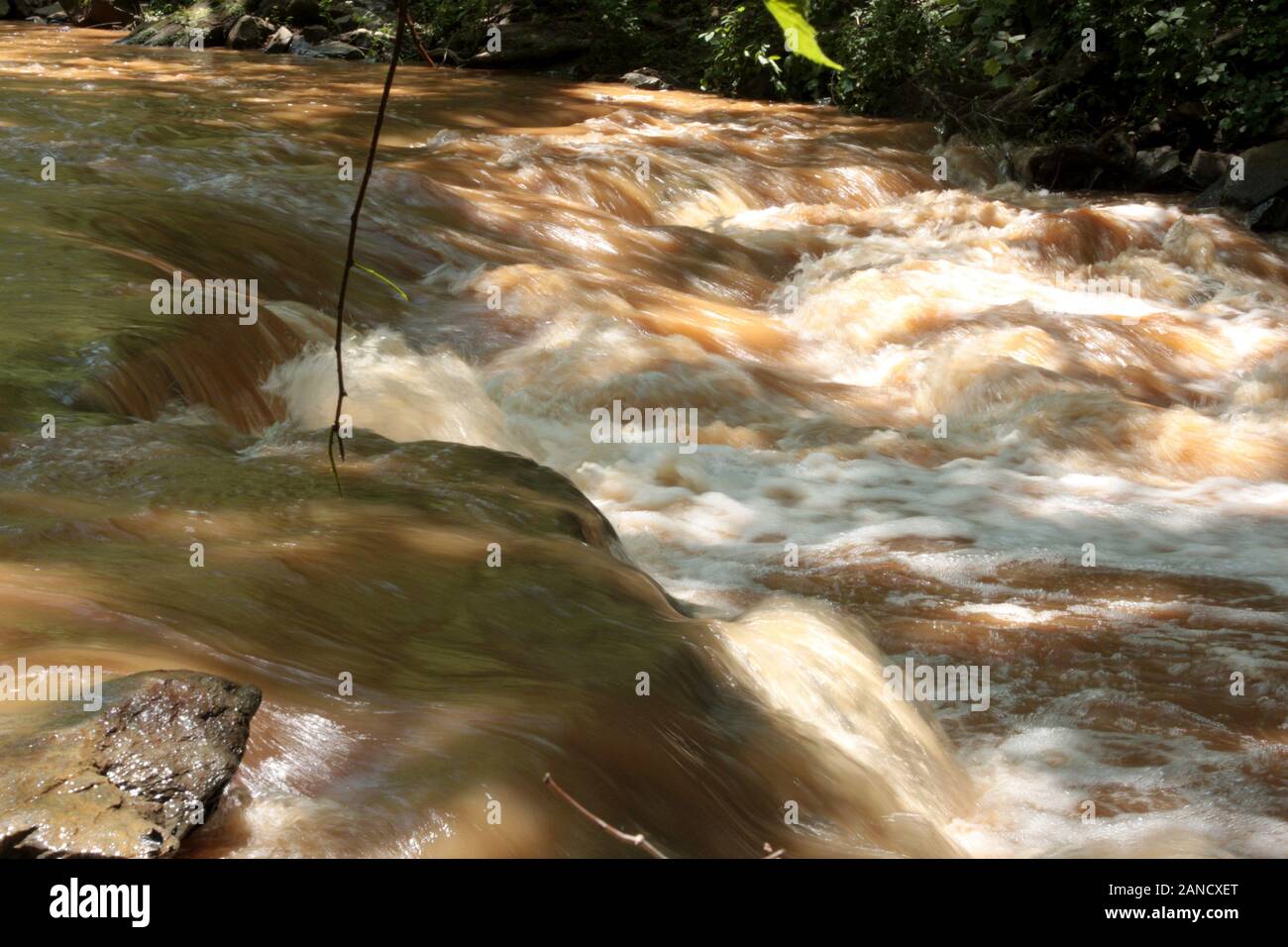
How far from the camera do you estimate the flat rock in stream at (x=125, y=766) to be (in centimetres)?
199

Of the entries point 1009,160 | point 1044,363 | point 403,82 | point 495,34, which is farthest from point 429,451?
point 495,34

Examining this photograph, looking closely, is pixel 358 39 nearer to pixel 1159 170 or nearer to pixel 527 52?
pixel 527 52

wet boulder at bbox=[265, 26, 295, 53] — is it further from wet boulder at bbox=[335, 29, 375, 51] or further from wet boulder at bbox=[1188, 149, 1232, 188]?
wet boulder at bbox=[1188, 149, 1232, 188]

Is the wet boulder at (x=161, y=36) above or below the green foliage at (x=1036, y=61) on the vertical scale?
below

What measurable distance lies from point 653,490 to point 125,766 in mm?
4127

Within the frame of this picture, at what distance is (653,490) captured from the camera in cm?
616

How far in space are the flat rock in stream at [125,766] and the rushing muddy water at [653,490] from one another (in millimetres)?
113

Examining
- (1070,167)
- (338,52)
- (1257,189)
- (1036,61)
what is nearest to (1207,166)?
(1257,189)

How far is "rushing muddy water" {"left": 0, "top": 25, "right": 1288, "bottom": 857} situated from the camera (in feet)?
9.66

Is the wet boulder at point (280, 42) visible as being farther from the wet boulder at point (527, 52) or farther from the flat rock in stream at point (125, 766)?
the flat rock in stream at point (125, 766)

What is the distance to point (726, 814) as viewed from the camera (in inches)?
116

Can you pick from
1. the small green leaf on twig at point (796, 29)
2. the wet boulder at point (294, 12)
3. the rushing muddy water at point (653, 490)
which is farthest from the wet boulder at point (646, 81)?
the small green leaf on twig at point (796, 29)

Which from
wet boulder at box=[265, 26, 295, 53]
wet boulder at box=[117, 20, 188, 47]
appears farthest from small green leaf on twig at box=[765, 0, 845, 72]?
wet boulder at box=[117, 20, 188, 47]

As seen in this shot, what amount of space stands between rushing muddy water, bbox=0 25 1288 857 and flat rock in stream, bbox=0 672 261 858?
0.11 metres
